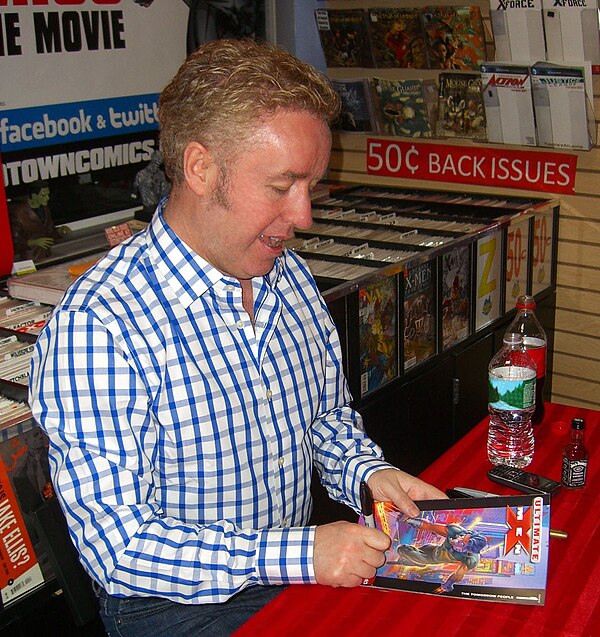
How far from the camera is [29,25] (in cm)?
359

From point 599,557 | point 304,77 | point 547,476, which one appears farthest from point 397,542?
point 304,77

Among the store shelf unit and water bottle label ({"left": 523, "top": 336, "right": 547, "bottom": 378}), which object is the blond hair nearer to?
water bottle label ({"left": 523, "top": 336, "right": 547, "bottom": 378})

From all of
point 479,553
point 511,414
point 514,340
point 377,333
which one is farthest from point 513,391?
point 377,333

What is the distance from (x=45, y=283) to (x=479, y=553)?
6.78ft

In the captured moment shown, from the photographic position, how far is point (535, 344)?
103 inches

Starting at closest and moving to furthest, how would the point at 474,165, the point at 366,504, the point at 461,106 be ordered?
the point at 366,504
the point at 461,106
the point at 474,165

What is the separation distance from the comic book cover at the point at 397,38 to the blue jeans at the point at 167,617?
325cm

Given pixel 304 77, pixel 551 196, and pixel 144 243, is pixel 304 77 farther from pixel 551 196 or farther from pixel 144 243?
pixel 551 196

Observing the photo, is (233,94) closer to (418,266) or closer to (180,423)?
(180,423)

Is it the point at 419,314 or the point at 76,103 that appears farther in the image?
the point at 76,103

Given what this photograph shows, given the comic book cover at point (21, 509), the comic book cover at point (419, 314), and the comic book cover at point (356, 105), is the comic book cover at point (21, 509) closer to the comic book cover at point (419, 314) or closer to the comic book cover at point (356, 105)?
the comic book cover at point (419, 314)

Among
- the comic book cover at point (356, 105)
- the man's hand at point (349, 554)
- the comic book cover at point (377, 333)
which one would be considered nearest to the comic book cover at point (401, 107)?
the comic book cover at point (356, 105)

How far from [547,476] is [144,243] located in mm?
1195

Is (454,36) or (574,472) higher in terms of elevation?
(454,36)
